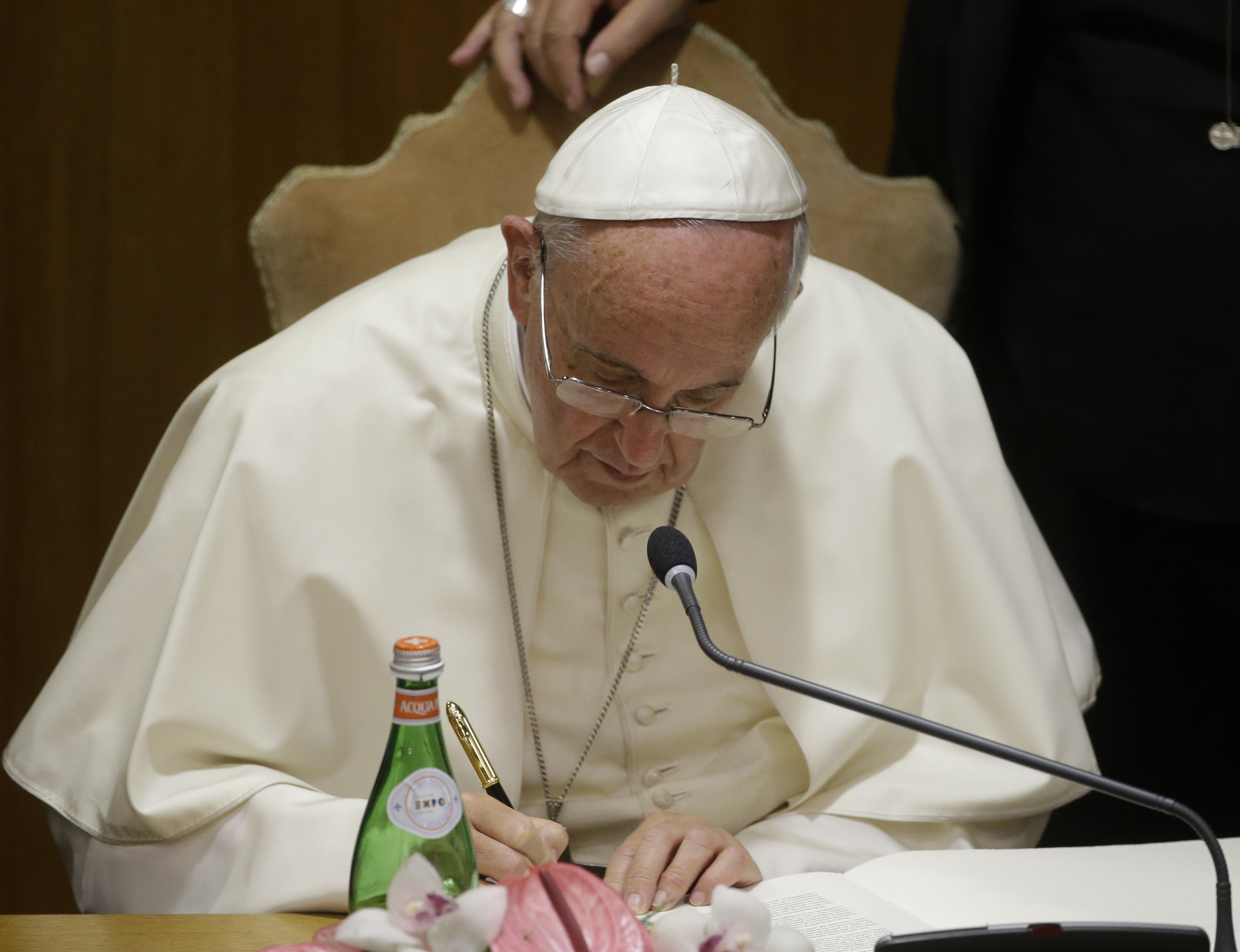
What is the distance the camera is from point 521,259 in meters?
1.80

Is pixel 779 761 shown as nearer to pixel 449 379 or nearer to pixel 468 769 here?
pixel 468 769

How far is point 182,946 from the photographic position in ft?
4.21

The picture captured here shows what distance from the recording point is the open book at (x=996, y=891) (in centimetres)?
142

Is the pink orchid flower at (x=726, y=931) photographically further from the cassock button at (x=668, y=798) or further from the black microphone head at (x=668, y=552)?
the cassock button at (x=668, y=798)

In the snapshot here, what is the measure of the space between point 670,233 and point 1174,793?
2.03m

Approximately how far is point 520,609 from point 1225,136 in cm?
145

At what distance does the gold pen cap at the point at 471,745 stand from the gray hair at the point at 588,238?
2.15ft

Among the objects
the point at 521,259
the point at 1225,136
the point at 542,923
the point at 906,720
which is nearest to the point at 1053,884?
the point at 906,720

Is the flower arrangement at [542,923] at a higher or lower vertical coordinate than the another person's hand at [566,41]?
lower

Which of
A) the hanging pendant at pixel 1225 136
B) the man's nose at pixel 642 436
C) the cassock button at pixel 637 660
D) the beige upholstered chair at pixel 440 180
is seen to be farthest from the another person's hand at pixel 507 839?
the hanging pendant at pixel 1225 136

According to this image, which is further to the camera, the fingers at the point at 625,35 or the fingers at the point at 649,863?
the fingers at the point at 625,35

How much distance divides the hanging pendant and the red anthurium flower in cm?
183

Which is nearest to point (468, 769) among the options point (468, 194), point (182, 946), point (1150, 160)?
point (182, 946)

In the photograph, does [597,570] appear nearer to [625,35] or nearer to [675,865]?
[675,865]
